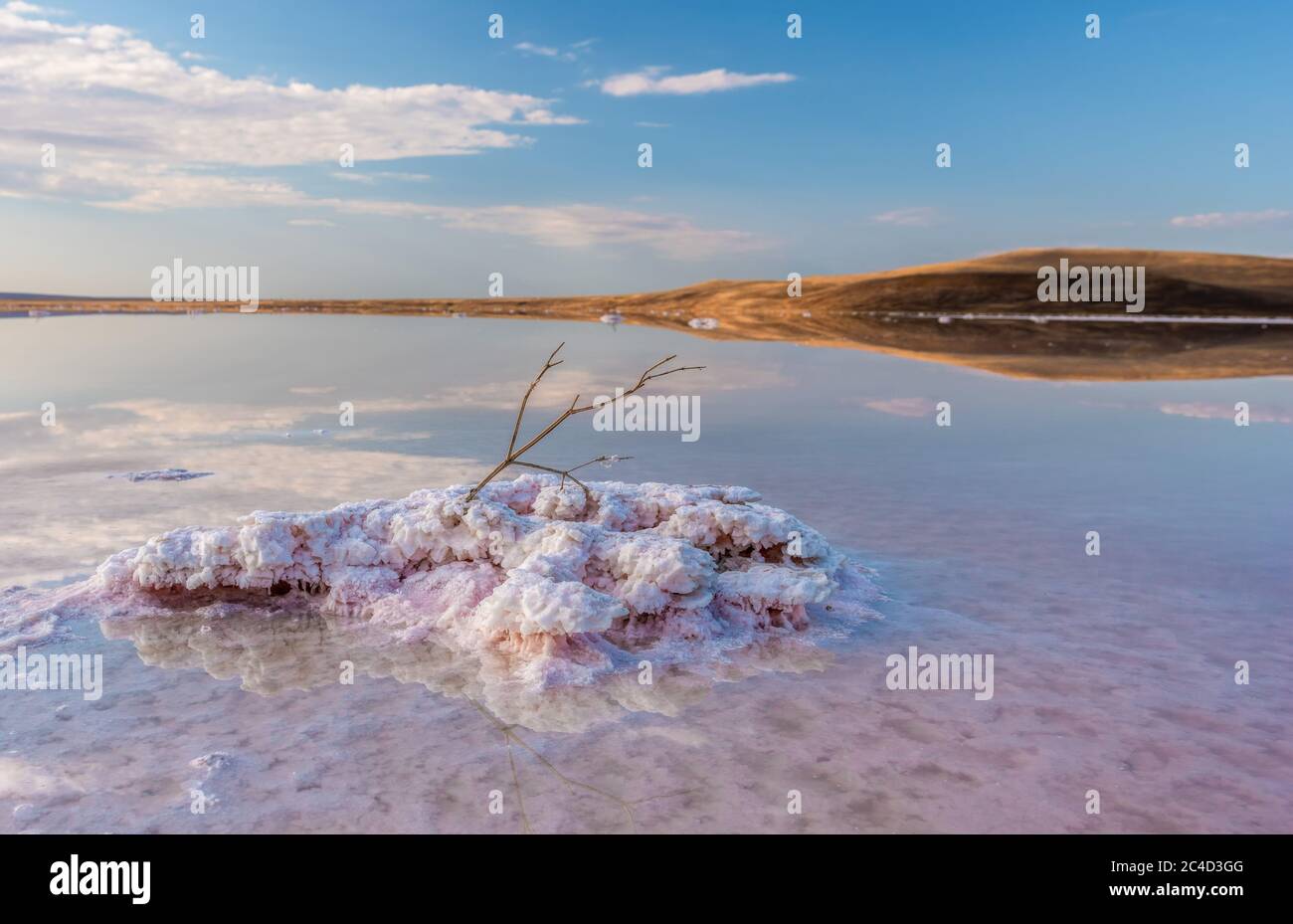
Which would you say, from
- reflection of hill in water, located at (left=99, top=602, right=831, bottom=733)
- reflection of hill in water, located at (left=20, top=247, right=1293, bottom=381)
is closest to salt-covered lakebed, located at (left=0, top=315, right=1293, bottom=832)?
reflection of hill in water, located at (left=99, top=602, right=831, bottom=733)

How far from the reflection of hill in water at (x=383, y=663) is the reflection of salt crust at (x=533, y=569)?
0.73ft

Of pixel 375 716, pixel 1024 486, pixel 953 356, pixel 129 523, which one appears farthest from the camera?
pixel 953 356

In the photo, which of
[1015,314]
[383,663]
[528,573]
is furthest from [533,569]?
[1015,314]

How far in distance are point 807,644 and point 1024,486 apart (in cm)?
542

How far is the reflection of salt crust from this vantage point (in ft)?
18.0

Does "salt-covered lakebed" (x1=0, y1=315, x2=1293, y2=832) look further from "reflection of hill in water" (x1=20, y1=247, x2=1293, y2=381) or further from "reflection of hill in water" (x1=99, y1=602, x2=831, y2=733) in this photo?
"reflection of hill in water" (x1=20, y1=247, x2=1293, y2=381)

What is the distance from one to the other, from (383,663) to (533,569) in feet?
3.53

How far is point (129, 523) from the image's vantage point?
26.0ft

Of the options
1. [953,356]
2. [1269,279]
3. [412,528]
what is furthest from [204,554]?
[1269,279]

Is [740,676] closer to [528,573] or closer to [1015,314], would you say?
[528,573]

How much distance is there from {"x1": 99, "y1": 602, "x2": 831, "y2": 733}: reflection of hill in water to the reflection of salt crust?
222mm

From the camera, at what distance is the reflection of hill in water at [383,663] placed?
479 centimetres

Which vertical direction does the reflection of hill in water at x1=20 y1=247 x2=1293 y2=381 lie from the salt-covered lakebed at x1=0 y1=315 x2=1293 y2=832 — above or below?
above

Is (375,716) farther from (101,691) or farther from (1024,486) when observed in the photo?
(1024,486)
